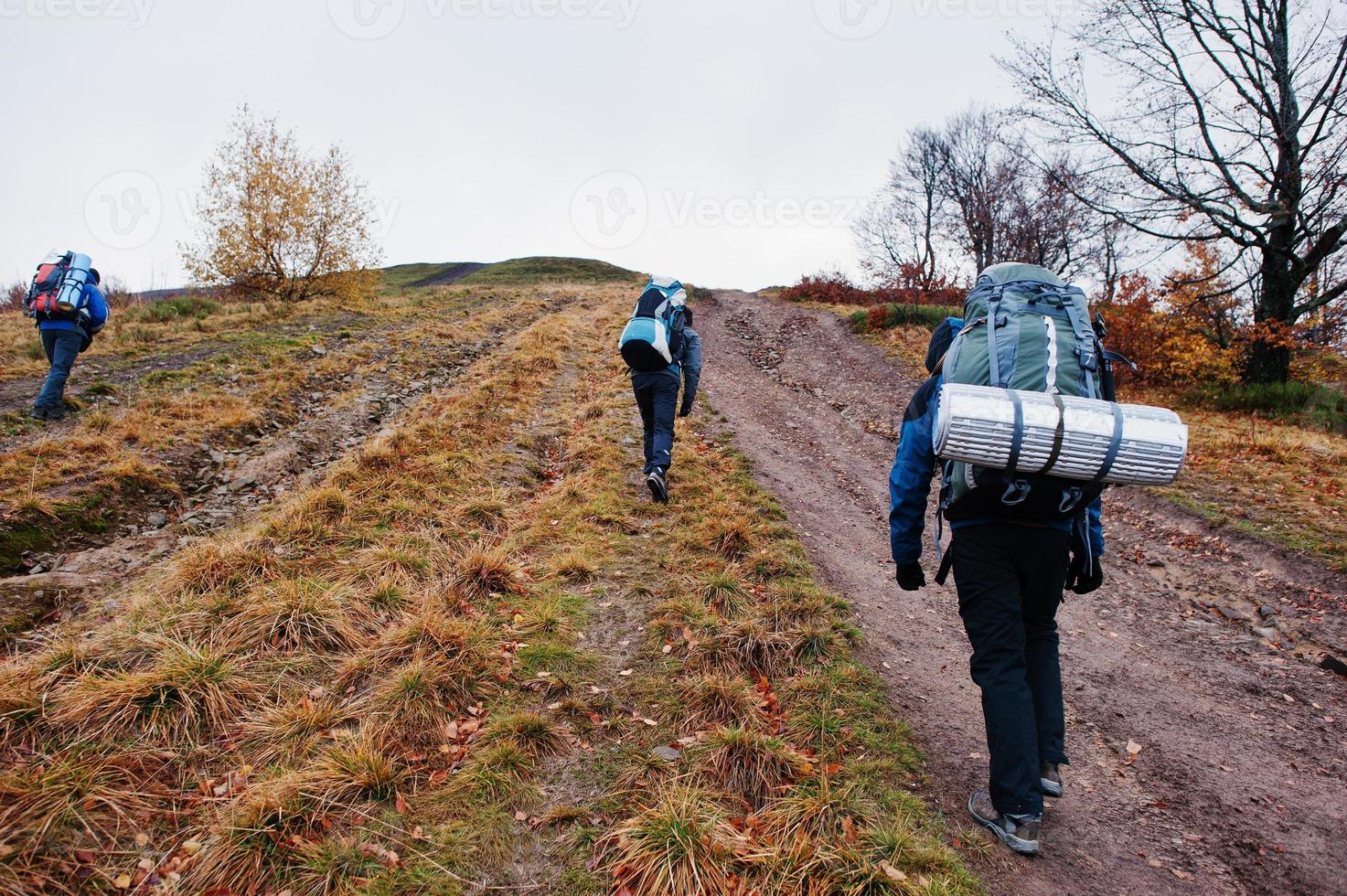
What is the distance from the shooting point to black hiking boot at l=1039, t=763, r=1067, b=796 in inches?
123

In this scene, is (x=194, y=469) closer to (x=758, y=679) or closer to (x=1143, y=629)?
(x=758, y=679)

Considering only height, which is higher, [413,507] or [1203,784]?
[413,507]

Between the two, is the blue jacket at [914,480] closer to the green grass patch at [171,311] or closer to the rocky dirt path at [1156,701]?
the rocky dirt path at [1156,701]

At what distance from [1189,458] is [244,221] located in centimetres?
2458

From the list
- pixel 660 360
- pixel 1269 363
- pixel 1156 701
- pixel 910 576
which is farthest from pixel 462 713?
pixel 1269 363

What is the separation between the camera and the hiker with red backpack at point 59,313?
8.15m

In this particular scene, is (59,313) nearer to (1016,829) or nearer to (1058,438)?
(1058,438)

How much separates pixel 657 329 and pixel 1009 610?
15.2 feet

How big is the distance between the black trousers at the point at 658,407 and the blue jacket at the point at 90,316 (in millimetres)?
7913

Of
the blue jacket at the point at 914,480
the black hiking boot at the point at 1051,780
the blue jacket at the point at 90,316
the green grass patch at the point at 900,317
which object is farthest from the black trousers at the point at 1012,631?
the green grass patch at the point at 900,317

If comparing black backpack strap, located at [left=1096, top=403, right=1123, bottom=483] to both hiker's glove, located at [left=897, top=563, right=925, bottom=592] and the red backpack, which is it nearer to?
hiker's glove, located at [left=897, top=563, right=925, bottom=592]

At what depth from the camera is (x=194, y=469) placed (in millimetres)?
7316

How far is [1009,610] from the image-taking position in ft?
9.46

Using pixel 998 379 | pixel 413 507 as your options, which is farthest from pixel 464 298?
pixel 998 379
